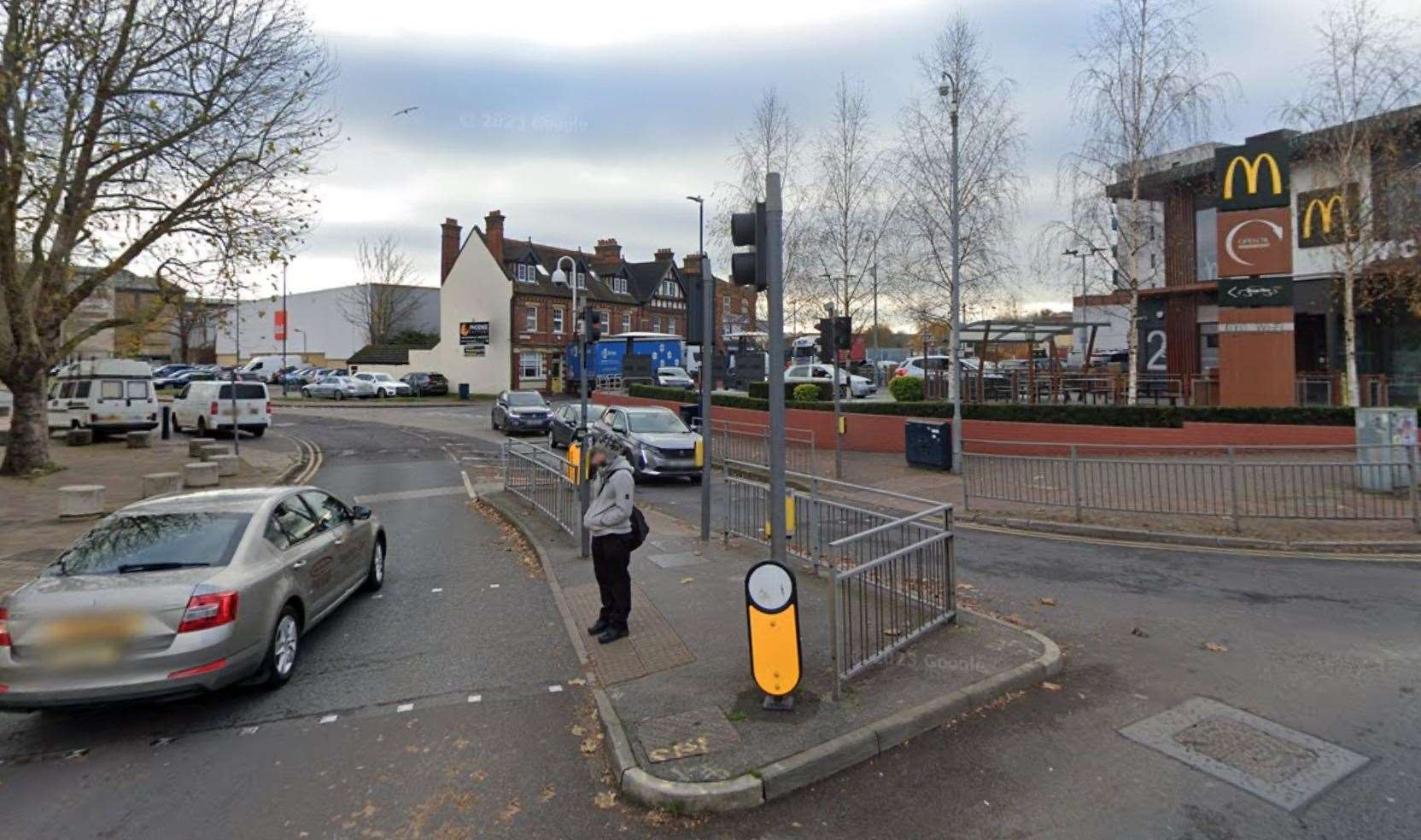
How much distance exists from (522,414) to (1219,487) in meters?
21.3

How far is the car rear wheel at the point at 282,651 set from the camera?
5539 millimetres

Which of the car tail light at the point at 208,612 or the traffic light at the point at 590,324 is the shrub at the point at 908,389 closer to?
the traffic light at the point at 590,324

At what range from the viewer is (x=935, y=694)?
4957 millimetres

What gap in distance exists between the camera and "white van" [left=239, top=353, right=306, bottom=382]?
62.7 metres

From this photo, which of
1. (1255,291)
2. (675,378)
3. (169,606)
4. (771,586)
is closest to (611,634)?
(771,586)

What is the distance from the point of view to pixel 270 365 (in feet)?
219

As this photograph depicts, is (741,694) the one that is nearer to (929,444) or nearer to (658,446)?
(658,446)

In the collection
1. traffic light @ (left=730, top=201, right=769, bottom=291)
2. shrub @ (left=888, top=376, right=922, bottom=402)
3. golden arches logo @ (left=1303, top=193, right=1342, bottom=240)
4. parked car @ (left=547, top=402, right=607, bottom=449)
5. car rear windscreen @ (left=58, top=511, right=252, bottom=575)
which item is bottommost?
car rear windscreen @ (left=58, top=511, right=252, bottom=575)

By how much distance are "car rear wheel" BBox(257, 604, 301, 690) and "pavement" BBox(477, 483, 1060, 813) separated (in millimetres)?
2141

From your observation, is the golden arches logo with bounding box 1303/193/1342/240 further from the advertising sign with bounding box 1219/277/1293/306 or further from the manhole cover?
the manhole cover

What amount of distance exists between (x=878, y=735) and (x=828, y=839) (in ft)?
3.03

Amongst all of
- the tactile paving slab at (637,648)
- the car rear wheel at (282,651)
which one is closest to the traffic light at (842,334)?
the tactile paving slab at (637,648)

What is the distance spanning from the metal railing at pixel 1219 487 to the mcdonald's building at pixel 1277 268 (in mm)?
4541

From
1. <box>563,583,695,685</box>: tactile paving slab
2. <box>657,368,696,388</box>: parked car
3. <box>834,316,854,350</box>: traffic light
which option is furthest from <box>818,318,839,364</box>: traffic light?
<box>657,368,696,388</box>: parked car
